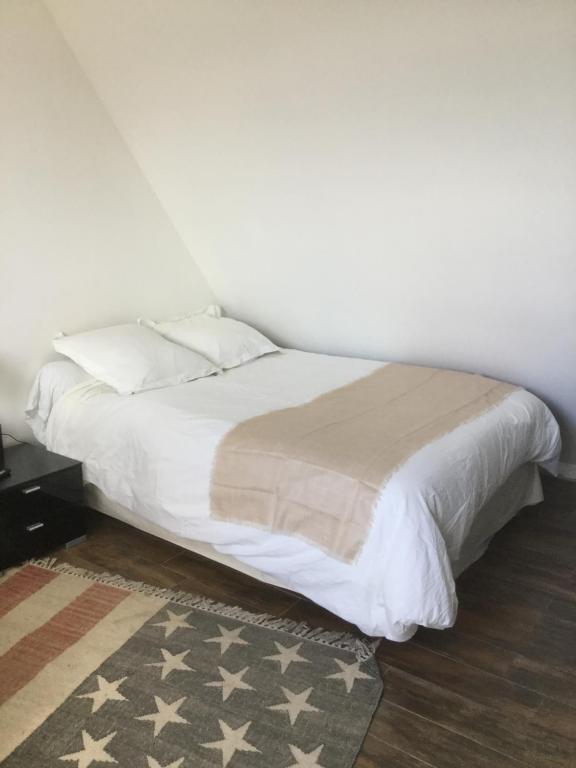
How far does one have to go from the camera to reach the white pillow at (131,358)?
9.86 feet

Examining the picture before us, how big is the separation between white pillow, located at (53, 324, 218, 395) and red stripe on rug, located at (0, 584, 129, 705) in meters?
0.92

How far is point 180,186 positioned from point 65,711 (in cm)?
271

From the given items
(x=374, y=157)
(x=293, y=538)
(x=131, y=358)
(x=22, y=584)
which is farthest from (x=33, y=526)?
(x=374, y=157)

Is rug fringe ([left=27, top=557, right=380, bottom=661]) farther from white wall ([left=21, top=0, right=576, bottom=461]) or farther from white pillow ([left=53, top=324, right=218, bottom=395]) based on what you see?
white wall ([left=21, top=0, right=576, bottom=461])

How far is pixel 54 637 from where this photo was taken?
221cm

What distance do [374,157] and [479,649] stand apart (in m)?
2.01

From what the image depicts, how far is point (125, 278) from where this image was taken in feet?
11.9

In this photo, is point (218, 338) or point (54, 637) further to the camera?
point (218, 338)

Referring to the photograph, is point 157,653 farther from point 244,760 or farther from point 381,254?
point 381,254

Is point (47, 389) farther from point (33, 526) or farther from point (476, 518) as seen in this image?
A: point (476, 518)

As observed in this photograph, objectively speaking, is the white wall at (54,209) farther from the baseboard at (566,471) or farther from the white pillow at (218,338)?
the baseboard at (566,471)

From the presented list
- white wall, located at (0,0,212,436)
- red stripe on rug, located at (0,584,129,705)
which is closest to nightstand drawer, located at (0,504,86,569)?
red stripe on rug, located at (0,584,129,705)

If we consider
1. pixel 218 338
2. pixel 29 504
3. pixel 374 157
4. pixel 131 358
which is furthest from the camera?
pixel 218 338

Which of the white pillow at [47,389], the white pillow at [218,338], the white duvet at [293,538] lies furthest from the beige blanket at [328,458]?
the white pillow at [47,389]
